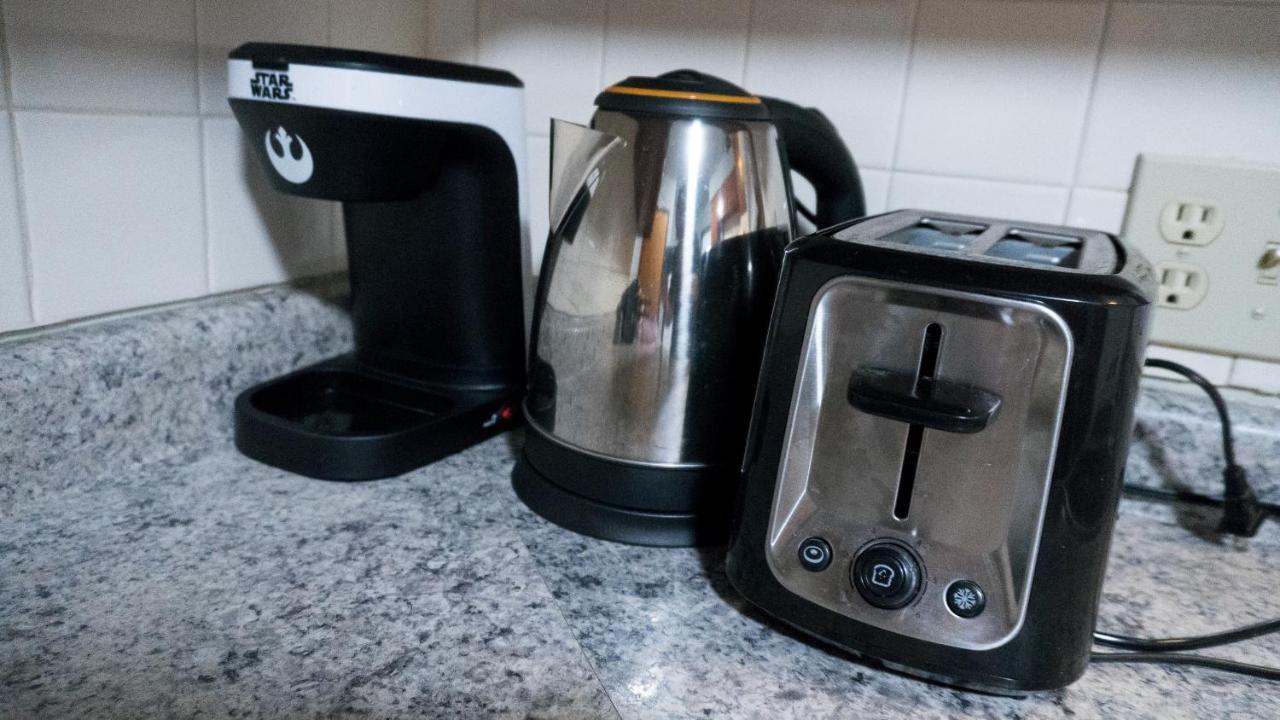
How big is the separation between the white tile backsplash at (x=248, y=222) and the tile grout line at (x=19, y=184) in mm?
126

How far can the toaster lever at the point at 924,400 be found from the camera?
37 cm

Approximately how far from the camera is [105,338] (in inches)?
21.7

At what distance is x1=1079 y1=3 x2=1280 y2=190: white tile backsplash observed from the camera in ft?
1.92

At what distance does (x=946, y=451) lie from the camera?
1.26 feet

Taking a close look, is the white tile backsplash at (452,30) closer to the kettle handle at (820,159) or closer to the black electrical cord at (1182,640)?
the kettle handle at (820,159)

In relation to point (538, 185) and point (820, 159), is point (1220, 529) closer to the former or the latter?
point (820, 159)

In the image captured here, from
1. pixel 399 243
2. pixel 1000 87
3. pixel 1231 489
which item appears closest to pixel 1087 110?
pixel 1000 87

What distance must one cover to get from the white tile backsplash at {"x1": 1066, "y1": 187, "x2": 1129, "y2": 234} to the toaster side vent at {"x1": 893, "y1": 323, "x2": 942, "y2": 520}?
0.34 m

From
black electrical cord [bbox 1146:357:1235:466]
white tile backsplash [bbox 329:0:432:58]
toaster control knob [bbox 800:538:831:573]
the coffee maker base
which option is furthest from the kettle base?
white tile backsplash [bbox 329:0:432:58]

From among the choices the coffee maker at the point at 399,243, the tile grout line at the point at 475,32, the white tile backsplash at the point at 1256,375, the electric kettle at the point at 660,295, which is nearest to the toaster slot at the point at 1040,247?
the electric kettle at the point at 660,295

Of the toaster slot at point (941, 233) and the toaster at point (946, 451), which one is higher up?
the toaster slot at point (941, 233)

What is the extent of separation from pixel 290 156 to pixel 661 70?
324 millimetres

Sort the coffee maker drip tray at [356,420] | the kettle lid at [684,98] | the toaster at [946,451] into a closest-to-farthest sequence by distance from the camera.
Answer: the toaster at [946,451] < the kettle lid at [684,98] < the coffee maker drip tray at [356,420]

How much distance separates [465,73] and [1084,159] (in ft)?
1.46
